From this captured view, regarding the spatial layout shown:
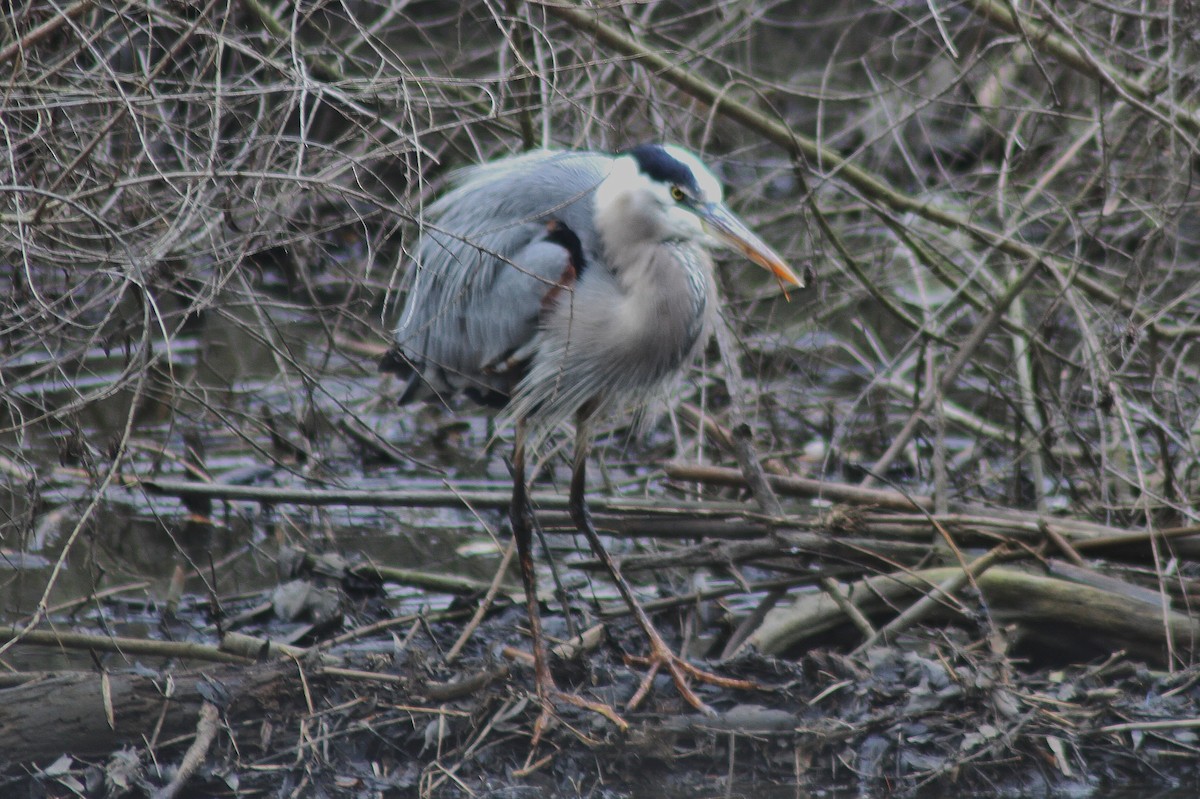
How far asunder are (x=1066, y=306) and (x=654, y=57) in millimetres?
2659

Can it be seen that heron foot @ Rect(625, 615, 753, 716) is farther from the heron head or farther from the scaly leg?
the heron head

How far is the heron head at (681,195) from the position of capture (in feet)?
12.1

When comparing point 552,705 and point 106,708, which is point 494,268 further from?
point 106,708

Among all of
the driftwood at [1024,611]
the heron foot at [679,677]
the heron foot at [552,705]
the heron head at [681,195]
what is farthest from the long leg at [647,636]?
the heron head at [681,195]

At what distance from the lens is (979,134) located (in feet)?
27.2

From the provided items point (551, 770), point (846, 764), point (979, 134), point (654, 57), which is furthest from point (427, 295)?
point (979, 134)

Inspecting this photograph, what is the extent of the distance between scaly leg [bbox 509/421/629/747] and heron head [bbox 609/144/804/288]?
91cm

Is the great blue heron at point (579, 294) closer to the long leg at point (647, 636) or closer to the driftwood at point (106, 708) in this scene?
the long leg at point (647, 636)

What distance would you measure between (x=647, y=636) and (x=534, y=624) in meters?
0.36

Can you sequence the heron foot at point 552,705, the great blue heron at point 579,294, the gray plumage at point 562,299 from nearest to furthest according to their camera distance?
the heron foot at point 552,705, the great blue heron at point 579,294, the gray plumage at point 562,299

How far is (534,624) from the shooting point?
395cm

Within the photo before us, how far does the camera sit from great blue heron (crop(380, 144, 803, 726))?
3.81 metres

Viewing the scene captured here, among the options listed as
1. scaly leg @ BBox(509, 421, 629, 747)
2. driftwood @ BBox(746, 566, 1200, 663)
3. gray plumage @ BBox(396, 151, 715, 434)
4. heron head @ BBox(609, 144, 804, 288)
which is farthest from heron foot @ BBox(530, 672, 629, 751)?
Answer: heron head @ BBox(609, 144, 804, 288)

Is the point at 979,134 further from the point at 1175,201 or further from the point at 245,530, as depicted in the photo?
the point at 245,530
